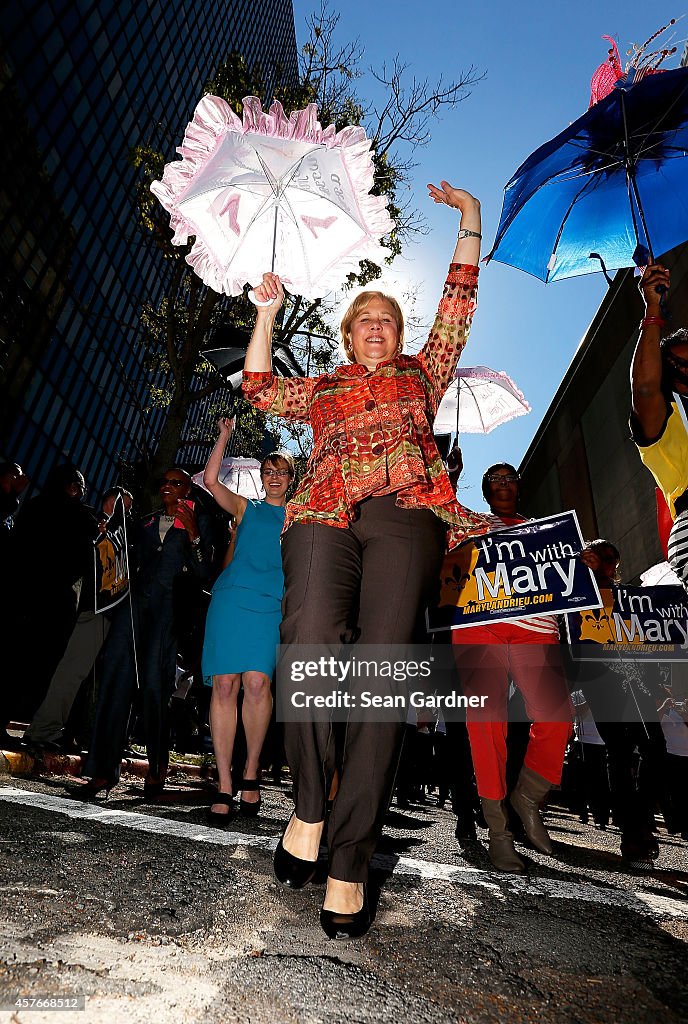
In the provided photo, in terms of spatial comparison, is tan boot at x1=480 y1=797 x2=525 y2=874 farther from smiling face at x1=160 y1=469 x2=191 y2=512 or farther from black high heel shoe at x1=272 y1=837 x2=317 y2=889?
smiling face at x1=160 y1=469 x2=191 y2=512

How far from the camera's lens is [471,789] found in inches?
150

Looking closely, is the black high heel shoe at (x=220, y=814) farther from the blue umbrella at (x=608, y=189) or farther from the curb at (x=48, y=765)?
the blue umbrella at (x=608, y=189)

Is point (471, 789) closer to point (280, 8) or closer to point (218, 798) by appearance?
point (218, 798)

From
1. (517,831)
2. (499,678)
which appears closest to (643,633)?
(517,831)

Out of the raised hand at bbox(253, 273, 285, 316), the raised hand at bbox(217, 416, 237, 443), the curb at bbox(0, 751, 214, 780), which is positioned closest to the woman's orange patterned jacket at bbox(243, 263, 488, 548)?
the raised hand at bbox(253, 273, 285, 316)

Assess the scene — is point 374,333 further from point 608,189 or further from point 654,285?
point 608,189

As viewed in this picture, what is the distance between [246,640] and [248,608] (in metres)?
0.18

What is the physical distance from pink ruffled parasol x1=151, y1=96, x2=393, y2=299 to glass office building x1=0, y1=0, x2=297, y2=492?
857 inches


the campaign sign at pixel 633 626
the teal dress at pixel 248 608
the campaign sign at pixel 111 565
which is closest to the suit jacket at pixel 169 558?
the campaign sign at pixel 111 565

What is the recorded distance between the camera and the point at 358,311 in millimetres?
2486

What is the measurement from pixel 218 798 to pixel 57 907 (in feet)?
6.42

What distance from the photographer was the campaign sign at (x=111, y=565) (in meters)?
4.57

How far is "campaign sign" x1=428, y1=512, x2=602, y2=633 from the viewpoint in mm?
3670

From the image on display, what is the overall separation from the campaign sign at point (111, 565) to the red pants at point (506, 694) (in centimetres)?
239
